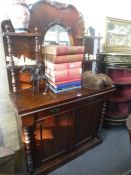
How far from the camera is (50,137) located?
1488 millimetres

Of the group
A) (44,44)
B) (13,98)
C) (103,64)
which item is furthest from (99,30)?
(13,98)

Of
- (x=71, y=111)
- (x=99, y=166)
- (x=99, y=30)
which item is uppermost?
(x=99, y=30)

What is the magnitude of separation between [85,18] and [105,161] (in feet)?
6.04

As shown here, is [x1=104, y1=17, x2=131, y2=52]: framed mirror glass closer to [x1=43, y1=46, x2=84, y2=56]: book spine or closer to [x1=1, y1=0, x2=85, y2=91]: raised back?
[x1=1, y1=0, x2=85, y2=91]: raised back

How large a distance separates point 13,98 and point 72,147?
3.03 ft

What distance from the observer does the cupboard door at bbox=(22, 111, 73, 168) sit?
4.52 ft

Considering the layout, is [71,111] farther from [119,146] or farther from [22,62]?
[119,146]

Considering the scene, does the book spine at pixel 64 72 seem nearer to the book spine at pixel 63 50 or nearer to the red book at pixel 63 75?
the red book at pixel 63 75

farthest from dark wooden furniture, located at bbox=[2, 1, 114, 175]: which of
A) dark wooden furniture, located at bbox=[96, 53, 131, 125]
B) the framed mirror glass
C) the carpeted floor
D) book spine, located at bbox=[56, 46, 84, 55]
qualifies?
the framed mirror glass

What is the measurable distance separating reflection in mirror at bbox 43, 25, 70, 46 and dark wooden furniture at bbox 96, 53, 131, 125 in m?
0.60

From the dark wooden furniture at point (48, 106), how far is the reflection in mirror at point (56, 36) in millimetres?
49

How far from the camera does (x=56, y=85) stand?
1.45 metres

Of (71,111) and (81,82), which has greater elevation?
(81,82)

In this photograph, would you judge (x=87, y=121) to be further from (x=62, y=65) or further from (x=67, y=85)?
(x=62, y=65)
